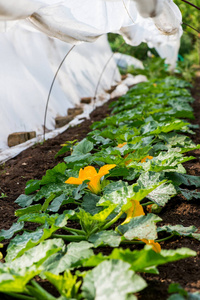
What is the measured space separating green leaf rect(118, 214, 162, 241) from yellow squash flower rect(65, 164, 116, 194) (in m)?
0.42

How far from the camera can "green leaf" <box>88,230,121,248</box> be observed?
147 cm

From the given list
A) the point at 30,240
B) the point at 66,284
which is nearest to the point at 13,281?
the point at 66,284

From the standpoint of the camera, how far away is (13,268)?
53.1 inches

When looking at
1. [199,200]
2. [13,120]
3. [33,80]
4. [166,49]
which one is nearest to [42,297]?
[199,200]

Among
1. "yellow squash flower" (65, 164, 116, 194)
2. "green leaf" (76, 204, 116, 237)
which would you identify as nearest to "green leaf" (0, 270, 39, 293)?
"green leaf" (76, 204, 116, 237)

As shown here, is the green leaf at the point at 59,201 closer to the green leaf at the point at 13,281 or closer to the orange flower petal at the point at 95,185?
the orange flower petal at the point at 95,185

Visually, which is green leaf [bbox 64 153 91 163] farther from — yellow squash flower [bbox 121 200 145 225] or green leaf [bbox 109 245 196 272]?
green leaf [bbox 109 245 196 272]

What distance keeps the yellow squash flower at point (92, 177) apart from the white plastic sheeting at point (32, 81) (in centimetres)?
190

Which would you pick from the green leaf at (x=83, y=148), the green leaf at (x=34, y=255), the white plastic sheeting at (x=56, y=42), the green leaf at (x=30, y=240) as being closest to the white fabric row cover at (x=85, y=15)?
the white plastic sheeting at (x=56, y=42)

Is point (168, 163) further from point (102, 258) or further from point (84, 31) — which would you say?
point (84, 31)

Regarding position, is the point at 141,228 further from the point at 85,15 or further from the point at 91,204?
the point at 85,15

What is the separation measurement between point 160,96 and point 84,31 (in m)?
2.66

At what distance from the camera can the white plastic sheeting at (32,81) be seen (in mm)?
4574

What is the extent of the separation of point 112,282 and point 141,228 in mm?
463
